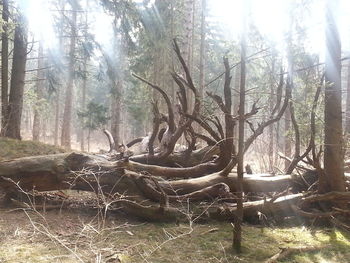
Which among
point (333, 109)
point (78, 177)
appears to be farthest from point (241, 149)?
point (78, 177)

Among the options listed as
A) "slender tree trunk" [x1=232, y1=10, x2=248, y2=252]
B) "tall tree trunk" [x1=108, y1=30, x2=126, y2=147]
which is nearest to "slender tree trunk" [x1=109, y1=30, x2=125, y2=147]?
"tall tree trunk" [x1=108, y1=30, x2=126, y2=147]

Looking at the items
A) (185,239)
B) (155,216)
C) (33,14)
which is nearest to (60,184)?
(155,216)

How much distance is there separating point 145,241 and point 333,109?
125 inches

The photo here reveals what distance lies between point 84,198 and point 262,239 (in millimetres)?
3107

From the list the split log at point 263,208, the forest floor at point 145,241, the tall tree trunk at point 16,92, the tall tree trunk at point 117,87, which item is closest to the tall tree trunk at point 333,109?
the split log at point 263,208

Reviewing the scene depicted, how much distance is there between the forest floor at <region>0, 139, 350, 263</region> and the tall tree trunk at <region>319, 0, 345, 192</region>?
84 cm

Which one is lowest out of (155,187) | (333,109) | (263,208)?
(263,208)

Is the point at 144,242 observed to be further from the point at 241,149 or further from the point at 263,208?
the point at 263,208

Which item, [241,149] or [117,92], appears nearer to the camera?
[241,149]

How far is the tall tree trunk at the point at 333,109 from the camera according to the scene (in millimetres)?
4793

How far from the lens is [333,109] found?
485cm

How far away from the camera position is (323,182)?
509 centimetres

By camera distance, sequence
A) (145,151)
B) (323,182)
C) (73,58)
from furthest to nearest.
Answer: (73,58) → (145,151) → (323,182)

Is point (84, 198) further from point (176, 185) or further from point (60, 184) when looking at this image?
point (176, 185)
